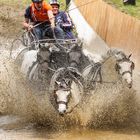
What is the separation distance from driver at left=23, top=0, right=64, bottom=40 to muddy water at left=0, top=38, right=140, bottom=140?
1990mm

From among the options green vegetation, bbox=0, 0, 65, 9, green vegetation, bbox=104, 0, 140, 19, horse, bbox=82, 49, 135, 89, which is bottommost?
horse, bbox=82, 49, 135, 89

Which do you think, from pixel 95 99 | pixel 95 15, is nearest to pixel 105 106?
pixel 95 99

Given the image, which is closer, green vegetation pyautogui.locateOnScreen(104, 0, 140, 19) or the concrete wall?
the concrete wall

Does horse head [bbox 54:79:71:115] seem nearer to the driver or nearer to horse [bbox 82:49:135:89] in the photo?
horse [bbox 82:49:135:89]

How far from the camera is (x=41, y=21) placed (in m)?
15.1

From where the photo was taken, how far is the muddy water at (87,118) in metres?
11.8

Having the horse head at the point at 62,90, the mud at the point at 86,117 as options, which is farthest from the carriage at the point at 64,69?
the mud at the point at 86,117

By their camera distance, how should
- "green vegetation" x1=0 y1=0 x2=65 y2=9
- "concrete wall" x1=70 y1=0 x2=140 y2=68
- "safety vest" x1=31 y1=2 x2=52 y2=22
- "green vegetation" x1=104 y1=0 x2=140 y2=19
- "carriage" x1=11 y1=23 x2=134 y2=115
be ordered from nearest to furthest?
1. "carriage" x1=11 y1=23 x2=134 y2=115
2. "safety vest" x1=31 y1=2 x2=52 y2=22
3. "concrete wall" x1=70 y1=0 x2=140 y2=68
4. "green vegetation" x1=104 y1=0 x2=140 y2=19
5. "green vegetation" x1=0 y1=0 x2=65 y2=9

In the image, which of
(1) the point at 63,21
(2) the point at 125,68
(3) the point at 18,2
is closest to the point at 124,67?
(2) the point at 125,68

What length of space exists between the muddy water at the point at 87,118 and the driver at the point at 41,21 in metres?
1.99

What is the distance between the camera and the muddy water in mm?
11750

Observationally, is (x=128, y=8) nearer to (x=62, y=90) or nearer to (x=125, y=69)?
(x=125, y=69)

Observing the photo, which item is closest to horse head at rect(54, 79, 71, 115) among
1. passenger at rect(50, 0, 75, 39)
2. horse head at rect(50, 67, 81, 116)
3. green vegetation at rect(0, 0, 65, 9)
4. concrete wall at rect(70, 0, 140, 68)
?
horse head at rect(50, 67, 81, 116)

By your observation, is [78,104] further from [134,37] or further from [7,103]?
[134,37]
